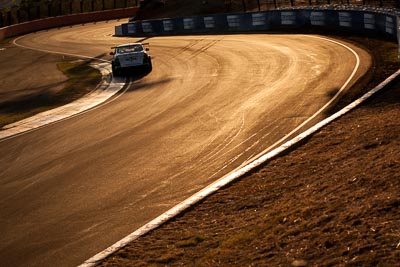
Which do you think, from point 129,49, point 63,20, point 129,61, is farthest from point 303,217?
point 63,20

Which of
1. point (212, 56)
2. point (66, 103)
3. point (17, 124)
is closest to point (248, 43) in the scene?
point (212, 56)

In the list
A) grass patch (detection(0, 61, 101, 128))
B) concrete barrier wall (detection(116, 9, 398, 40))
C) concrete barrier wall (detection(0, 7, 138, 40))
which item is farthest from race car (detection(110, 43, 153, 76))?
concrete barrier wall (detection(0, 7, 138, 40))

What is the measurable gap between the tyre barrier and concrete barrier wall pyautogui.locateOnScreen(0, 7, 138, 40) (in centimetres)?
1587

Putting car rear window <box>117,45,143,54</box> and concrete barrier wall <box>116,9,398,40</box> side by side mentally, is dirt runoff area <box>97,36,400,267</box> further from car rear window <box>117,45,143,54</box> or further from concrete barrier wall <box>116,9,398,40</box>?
concrete barrier wall <box>116,9,398,40</box>

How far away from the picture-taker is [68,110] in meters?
25.4

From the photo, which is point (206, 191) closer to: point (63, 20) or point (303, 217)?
point (303, 217)

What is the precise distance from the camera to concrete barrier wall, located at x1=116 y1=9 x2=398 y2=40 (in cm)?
3559

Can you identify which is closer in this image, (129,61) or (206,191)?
(206,191)

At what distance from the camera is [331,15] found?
40.2 metres

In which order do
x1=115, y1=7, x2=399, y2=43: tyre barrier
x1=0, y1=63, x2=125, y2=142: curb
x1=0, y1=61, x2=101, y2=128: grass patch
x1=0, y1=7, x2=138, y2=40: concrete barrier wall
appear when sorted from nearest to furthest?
x1=0, y1=63, x2=125, y2=142: curb, x1=0, y1=61, x2=101, y2=128: grass patch, x1=115, y1=7, x2=399, y2=43: tyre barrier, x1=0, y1=7, x2=138, y2=40: concrete barrier wall

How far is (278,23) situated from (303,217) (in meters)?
35.1

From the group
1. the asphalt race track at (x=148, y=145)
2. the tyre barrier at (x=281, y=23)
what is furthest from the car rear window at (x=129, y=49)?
the tyre barrier at (x=281, y=23)

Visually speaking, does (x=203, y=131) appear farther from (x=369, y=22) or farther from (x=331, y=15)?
(x=331, y=15)

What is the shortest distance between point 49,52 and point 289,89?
1150 inches
